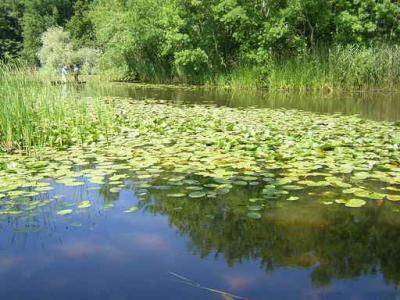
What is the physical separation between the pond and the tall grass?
856 centimetres

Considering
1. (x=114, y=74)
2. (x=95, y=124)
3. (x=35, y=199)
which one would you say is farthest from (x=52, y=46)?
(x=35, y=199)

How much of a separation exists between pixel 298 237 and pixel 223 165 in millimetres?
1671

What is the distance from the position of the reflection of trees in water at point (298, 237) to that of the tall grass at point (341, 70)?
11259mm

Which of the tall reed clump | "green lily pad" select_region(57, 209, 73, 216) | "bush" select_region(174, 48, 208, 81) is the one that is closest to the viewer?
"green lily pad" select_region(57, 209, 73, 216)

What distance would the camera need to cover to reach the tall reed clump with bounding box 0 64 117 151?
5160 mm

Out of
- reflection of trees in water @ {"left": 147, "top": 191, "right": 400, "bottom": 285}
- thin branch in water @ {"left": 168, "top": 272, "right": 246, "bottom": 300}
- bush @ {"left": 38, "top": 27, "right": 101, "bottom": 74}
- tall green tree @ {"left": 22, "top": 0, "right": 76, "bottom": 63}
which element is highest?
tall green tree @ {"left": 22, "top": 0, "right": 76, "bottom": 63}

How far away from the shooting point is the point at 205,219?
3098 millimetres

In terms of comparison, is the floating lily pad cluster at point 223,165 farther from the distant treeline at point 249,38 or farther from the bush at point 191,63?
the bush at point 191,63

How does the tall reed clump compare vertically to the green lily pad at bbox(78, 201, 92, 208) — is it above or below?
above

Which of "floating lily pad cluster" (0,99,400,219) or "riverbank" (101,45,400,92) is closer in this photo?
"floating lily pad cluster" (0,99,400,219)

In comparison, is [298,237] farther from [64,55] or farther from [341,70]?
[64,55]

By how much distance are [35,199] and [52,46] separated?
27.1 meters

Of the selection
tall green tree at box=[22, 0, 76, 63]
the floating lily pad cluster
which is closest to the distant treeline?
the floating lily pad cluster

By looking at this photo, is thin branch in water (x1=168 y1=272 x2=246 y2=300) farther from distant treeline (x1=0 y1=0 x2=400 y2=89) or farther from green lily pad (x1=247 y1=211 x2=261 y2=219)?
distant treeline (x1=0 y1=0 x2=400 y2=89)
